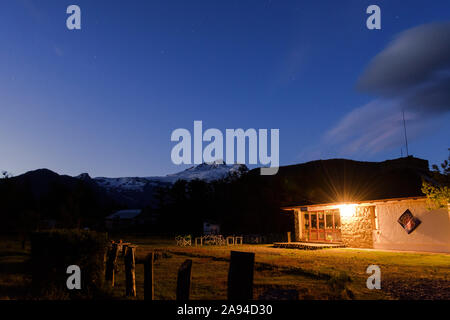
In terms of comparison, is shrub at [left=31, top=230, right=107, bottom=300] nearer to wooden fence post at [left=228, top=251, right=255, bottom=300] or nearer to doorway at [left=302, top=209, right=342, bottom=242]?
wooden fence post at [left=228, top=251, right=255, bottom=300]

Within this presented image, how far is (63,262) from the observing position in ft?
21.9

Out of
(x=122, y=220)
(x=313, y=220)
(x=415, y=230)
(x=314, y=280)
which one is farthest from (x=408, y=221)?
(x=122, y=220)

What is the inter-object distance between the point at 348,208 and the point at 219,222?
20.3 m

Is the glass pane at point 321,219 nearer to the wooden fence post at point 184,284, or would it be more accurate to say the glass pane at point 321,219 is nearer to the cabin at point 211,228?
the cabin at point 211,228

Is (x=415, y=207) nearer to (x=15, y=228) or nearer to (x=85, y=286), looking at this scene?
(x=85, y=286)

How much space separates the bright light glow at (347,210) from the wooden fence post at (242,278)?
53.7ft

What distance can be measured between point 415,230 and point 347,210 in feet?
12.4

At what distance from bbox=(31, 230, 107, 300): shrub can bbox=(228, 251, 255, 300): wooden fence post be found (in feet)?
12.9

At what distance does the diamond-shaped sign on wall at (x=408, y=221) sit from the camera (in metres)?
16.0

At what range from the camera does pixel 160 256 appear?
49.5ft

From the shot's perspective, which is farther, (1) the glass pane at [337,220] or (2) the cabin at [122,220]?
(2) the cabin at [122,220]

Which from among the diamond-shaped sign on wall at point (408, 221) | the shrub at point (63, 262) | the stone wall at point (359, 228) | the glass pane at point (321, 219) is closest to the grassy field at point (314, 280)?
the shrub at point (63, 262)

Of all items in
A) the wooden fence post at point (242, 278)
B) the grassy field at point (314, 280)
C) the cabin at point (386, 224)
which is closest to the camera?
the wooden fence post at point (242, 278)
